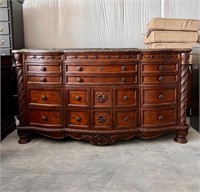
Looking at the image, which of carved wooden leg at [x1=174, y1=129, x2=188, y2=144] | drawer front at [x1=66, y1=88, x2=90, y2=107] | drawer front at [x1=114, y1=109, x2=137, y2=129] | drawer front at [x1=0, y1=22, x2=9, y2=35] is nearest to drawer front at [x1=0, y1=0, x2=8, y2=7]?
drawer front at [x1=0, y1=22, x2=9, y2=35]

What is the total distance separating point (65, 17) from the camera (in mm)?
3584

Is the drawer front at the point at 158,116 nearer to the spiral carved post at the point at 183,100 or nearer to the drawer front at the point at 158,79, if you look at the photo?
the spiral carved post at the point at 183,100

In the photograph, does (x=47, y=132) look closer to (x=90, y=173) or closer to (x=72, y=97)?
(x=72, y=97)

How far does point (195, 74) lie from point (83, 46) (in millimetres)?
1496

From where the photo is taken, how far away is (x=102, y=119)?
252 centimetres

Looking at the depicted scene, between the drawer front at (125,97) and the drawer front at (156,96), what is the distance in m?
0.10

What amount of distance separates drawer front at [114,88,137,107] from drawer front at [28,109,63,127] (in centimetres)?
57

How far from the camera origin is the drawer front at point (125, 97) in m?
2.50

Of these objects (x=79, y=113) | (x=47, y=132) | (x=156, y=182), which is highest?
(x=79, y=113)

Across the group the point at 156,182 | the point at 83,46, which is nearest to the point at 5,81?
the point at 83,46

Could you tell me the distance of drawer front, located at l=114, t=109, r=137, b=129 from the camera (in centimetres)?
253

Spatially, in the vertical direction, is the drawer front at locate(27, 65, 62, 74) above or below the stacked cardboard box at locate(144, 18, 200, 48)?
below

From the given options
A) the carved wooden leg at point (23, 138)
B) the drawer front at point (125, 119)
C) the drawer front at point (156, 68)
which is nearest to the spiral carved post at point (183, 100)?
the drawer front at point (156, 68)

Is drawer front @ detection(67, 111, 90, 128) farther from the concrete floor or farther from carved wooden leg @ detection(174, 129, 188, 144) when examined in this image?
carved wooden leg @ detection(174, 129, 188, 144)
